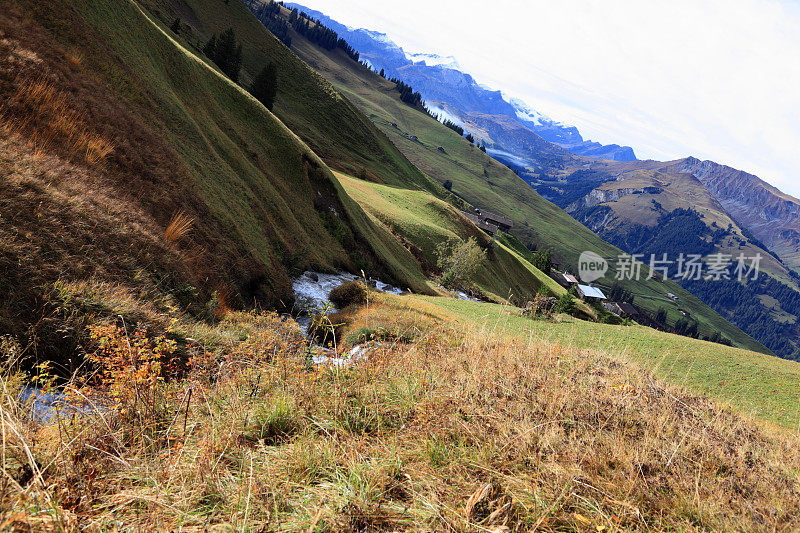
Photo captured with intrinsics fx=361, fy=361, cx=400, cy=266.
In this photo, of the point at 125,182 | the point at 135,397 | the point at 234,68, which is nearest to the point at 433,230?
the point at 125,182

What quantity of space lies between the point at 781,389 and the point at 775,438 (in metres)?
13.4

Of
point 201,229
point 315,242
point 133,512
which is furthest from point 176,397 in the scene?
point 315,242

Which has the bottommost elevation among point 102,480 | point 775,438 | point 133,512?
point 102,480

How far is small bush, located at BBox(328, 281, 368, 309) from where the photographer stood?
17.7m

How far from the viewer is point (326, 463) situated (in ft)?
11.0

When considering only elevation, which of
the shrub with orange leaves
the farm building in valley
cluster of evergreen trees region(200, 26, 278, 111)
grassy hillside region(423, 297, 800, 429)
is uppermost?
cluster of evergreen trees region(200, 26, 278, 111)

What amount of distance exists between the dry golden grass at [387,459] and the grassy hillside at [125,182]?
11.7 ft

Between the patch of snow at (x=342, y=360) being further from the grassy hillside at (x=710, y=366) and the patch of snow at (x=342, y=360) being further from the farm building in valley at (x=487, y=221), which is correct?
the farm building in valley at (x=487, y=221)

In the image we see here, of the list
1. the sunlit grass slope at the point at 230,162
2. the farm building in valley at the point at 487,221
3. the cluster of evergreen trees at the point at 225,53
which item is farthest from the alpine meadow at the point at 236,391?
the farm building in valley at the point at 487,221

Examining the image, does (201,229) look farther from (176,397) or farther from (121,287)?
(176,397)

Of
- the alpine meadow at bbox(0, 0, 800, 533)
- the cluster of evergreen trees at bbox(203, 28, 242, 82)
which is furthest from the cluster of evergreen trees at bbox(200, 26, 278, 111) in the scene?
Result: the alpine meadow at bbox(0, 0, 800, 533)

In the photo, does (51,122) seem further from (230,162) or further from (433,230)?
(433,230)

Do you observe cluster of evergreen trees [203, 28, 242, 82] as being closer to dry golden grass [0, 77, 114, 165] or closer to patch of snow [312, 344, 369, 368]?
dry golden grass [0, 77, 114, 165]

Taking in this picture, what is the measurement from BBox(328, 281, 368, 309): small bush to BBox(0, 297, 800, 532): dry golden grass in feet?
40.3
